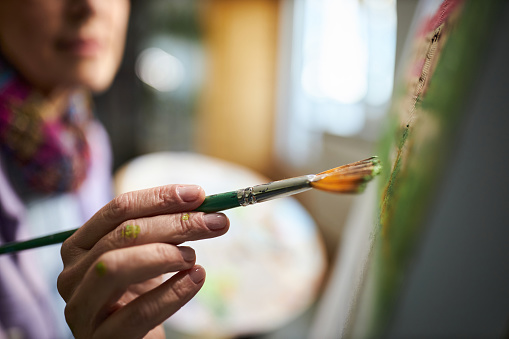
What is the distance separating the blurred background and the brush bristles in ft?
4.40

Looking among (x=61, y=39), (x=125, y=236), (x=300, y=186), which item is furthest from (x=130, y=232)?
(x=61, y=39)

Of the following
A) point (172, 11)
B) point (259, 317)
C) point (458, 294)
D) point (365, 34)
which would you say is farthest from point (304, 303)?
point (172, 11)

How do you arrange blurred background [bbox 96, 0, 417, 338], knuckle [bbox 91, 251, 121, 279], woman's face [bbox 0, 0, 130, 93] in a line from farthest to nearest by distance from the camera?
blurred background [bbox 96, 0, 417, 338] < woman's face [bbox 0, 0, 130, 93] < knuckle [bbox 91, 251, 121, 279]

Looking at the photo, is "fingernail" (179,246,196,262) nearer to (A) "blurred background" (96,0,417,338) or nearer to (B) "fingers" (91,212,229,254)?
(B) "fingers" (91,212,229,254)

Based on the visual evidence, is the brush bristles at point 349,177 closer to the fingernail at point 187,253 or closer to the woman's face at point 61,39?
the fingernail at point 187,253

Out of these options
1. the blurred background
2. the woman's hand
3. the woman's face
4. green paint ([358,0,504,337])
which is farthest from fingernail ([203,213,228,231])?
the blurred background

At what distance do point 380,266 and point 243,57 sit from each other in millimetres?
2861

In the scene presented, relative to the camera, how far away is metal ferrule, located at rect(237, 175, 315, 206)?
243mm

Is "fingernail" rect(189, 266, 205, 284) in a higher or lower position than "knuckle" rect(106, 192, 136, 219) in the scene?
lower

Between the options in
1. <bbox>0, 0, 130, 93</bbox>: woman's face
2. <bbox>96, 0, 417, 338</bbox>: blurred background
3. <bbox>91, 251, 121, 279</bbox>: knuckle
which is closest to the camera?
<bbox>91, 251, 121, 279</bbox>: knuckle

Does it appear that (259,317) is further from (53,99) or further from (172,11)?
(172,11)

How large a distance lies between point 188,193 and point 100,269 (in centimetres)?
7

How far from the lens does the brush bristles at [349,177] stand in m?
0.24

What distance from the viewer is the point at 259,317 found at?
917 millimetres
